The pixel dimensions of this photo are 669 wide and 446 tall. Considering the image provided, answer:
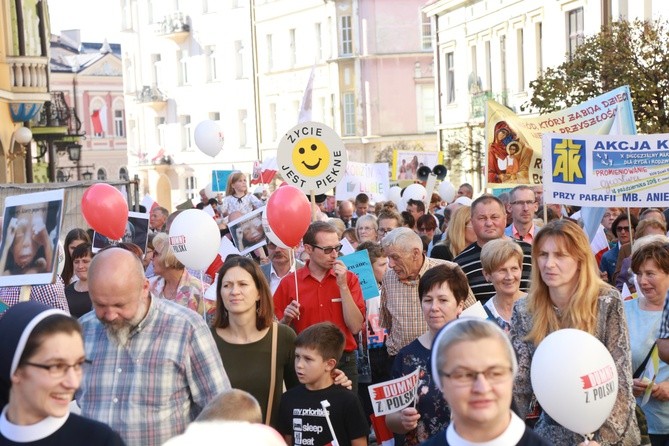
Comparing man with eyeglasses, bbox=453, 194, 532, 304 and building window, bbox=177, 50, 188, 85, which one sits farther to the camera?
building window, bbox=177, 50, 188, 85

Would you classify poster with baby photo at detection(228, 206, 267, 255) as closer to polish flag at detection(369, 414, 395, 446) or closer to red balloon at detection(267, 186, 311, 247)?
A: red balloon at detection(267, 186, 311, 247)

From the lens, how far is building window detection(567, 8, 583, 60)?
32719 millimetres

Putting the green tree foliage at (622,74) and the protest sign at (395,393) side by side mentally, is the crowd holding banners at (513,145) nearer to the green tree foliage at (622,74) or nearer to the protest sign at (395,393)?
the green tree foliage at (622,74)

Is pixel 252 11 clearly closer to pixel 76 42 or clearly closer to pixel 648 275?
pixel 76 42

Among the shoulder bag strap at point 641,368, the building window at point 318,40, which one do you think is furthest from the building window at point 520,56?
the shoulder bag strap at point 641,368

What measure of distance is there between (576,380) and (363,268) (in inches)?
198

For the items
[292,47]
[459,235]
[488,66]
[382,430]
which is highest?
[292,47]

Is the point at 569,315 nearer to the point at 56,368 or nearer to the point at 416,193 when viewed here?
the point at 56,368

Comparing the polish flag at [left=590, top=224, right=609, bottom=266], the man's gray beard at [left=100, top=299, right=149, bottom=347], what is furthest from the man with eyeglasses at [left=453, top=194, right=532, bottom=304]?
the man's gray beard at [left=100, top=299, right=149, bottom=347]

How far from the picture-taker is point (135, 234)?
46.1 ft

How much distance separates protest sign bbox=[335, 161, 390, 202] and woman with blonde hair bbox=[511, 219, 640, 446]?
18.4 meters

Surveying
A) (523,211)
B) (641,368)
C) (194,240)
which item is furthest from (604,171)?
(641,368)

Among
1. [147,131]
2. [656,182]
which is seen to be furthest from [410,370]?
[147,131]

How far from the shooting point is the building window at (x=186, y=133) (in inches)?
2717
